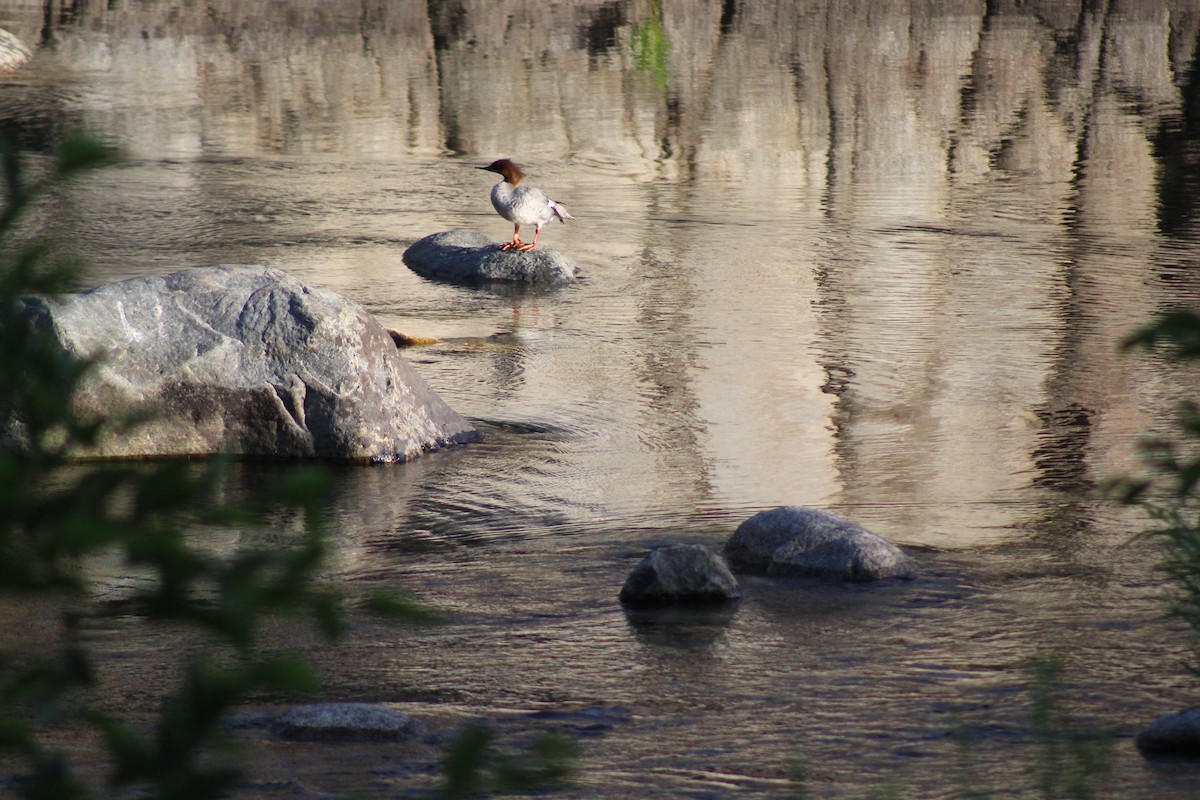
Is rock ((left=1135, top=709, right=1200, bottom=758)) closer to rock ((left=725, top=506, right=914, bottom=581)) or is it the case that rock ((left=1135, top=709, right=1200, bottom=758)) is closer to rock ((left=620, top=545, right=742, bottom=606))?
rock ((left=725, top=506, right=914, bottom=581))

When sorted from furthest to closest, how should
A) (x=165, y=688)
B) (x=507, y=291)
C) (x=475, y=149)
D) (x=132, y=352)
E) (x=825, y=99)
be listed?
1. (x=825, y=99)
2. (x=475, y=149)
3. (x=507, y=291)
4. (x=132, y=352)
5. (x=165, y=688)

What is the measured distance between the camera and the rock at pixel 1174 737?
4254 millimetres

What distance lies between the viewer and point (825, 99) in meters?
21.3

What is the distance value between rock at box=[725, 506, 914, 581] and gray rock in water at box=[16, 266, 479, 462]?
2.34 meters

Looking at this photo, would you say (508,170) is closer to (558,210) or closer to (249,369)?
(558,210)

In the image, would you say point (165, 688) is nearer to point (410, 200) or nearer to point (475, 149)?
point (410, 200)

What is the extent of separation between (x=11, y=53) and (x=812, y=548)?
2261 cm

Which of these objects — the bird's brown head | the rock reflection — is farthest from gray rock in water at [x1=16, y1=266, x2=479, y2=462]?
the bird's brown head

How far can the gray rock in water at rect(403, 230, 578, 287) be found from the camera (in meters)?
12.3

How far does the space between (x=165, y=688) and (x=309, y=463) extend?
118 inches

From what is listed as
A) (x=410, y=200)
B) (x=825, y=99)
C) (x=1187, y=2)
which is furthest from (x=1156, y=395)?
(x=1187, y=2)

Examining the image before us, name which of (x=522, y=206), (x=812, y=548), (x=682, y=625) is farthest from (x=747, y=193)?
(x=682, y=625)

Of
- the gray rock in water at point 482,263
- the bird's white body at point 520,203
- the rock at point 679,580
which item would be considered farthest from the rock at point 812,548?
the bird's white body at point 520,203

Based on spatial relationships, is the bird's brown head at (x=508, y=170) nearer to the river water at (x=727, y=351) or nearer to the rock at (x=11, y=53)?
the river water at (x=727, y=351)
